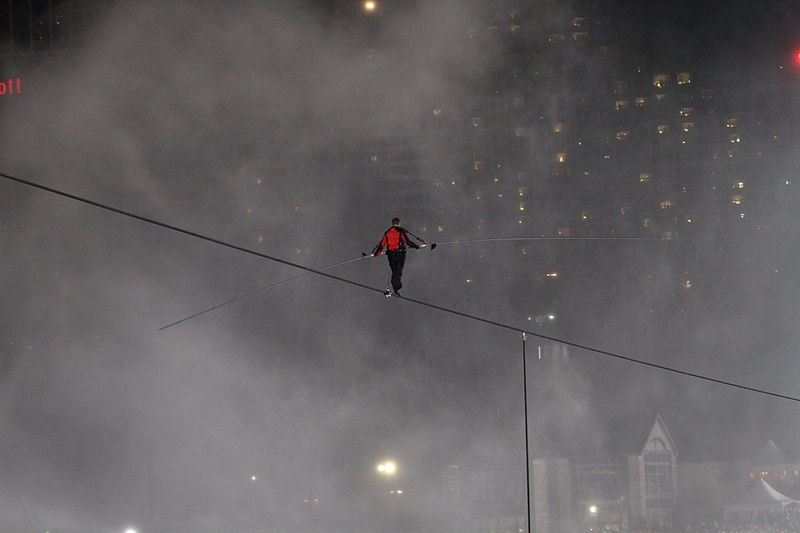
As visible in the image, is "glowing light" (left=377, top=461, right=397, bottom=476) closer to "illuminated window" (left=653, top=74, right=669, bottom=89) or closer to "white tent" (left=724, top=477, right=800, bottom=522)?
"white tent" (left=724, top=477, right=800, bottom=522)

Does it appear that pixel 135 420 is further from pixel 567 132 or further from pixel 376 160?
pixel 567 132

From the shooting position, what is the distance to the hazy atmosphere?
141 ft

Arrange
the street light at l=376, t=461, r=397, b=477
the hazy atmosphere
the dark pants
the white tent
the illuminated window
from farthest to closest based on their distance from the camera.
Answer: the illuminated window
the street light at l=376, t=461, r=397, b=477
the white tent
the hazy atmosphere
the dark pants

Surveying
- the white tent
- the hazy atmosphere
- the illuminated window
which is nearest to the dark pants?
the hazy atmosphere

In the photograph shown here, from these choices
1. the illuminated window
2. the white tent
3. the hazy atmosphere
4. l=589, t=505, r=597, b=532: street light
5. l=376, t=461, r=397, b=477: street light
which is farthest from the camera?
the illuminated window

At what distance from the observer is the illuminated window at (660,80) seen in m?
58.4

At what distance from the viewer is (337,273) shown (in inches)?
2003

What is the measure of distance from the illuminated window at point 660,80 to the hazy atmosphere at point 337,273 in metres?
0.90

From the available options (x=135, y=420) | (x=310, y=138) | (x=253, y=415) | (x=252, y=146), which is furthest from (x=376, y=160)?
(x=135, y=420)

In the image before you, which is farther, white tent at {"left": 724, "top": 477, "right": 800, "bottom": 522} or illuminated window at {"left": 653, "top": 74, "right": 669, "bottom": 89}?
illuminated window at {"left": 653, "top": 74, "right": 669, "bottom": 89}

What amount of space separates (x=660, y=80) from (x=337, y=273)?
27.2 metres

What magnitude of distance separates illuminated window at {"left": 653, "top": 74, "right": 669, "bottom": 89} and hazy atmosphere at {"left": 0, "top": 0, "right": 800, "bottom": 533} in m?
0.90

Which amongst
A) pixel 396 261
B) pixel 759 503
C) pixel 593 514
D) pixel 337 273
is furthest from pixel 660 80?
pixel 396 261

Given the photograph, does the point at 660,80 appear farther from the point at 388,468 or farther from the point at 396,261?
the point at 396,261
